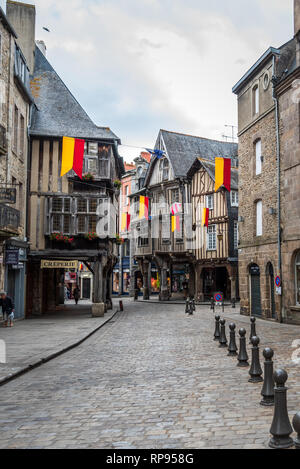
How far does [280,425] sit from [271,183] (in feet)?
49.9

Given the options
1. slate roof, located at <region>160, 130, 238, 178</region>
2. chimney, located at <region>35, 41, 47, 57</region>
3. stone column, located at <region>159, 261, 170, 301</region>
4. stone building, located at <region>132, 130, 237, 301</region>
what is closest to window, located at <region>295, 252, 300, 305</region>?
stone building, located at <region>132, 130, 237, 301</region>

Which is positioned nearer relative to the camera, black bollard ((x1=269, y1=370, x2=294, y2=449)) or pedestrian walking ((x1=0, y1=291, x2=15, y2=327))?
black bollard ((x1=269, y1=370, x2=294, y2=449))

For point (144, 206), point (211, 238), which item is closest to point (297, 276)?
point (211, 238)

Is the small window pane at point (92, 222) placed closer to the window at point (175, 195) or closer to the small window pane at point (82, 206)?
the small window pane at point (82, 206)

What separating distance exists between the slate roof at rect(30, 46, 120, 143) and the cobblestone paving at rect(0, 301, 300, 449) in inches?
522

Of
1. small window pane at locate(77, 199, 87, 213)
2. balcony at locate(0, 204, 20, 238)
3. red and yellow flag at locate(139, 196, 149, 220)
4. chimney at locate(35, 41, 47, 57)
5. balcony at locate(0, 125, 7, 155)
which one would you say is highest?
chimney at locate(35, 41, 47, 57)

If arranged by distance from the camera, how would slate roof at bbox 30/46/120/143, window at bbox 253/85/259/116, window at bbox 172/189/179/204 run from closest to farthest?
window at bbox 253/85/259/116 → slate roof at bbox 30/46/120/143 → window at bbox 172/189/179/204

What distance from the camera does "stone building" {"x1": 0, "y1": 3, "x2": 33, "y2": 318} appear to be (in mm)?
14837

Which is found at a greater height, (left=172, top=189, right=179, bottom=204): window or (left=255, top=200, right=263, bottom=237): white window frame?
(left=172, top=189, right=179, bottom=204): window

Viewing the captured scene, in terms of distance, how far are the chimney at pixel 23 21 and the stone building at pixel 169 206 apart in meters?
15.3

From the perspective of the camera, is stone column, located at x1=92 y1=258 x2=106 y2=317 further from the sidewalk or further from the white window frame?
the white window frame

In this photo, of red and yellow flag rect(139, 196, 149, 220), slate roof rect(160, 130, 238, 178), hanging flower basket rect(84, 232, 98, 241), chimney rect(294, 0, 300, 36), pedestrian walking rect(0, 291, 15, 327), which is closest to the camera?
pedestrian walking rect(0, 291, 15, 327)

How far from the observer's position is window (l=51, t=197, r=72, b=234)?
799 inches

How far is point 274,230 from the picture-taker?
700 inches
